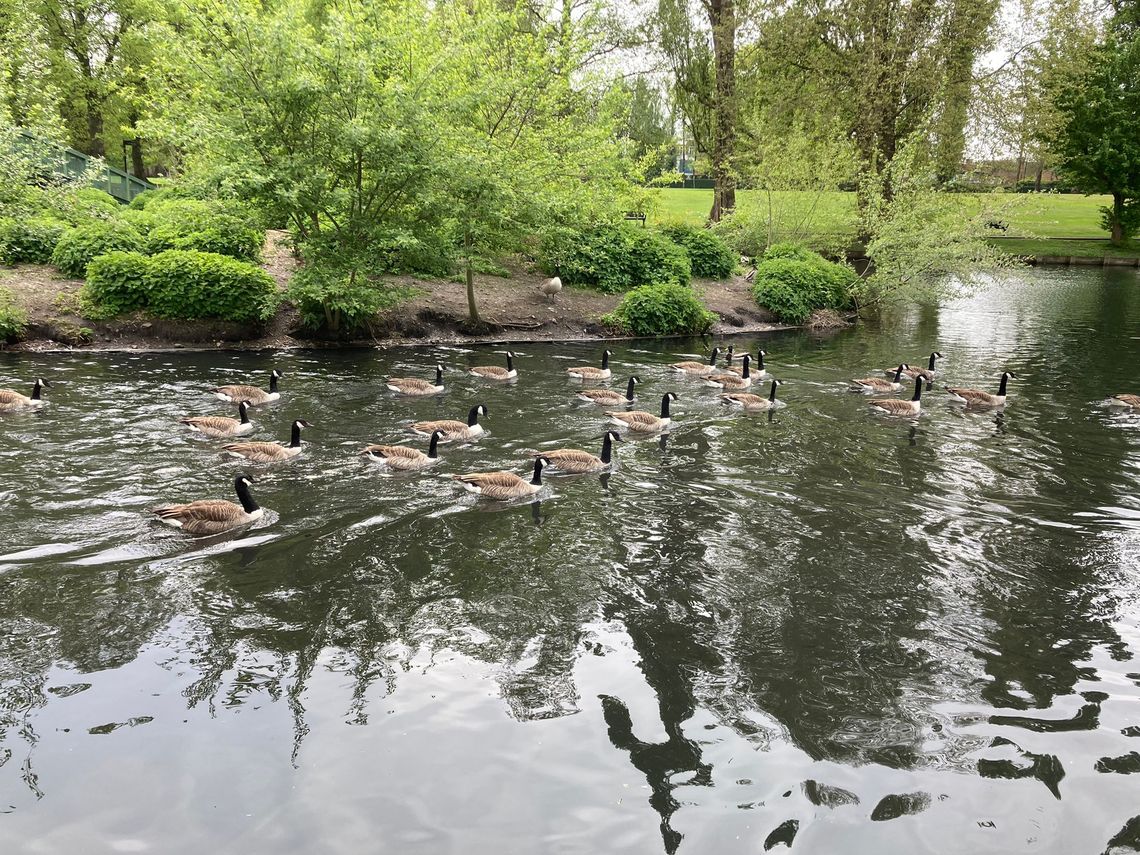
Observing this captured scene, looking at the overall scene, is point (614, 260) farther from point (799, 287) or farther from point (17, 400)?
point (17, 400)

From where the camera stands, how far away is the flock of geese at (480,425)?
1059 centimetres

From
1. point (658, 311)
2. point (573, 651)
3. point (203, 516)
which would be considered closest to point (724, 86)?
point (658, 311)

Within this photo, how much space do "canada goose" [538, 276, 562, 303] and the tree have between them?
42.7 meters

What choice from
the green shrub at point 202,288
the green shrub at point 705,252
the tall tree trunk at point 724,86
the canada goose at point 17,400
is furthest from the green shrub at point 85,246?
the tall tree trunk at point 724,86

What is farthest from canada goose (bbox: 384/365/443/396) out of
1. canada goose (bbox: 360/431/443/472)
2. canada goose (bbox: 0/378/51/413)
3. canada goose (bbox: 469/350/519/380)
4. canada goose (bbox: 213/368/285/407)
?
canada goose (bbox: 0/378/51/413)

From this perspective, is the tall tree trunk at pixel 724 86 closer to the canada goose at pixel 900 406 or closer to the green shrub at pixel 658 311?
the green shrub at pixel 658 311

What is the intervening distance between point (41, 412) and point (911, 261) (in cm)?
2738

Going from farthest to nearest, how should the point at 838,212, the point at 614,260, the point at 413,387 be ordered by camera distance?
the point at 838,212 → the point at 614,260 → the point at 413,387

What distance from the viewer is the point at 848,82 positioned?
119ft

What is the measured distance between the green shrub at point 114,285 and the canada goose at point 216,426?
977cm

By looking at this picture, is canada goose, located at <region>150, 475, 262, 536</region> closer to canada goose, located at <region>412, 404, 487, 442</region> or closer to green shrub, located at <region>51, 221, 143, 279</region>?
canada goose, located at <region>412, 404, 487, 442</region>

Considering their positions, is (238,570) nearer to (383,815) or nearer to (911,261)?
(383,815)

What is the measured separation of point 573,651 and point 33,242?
78.4 feet

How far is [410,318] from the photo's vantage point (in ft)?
82.7
